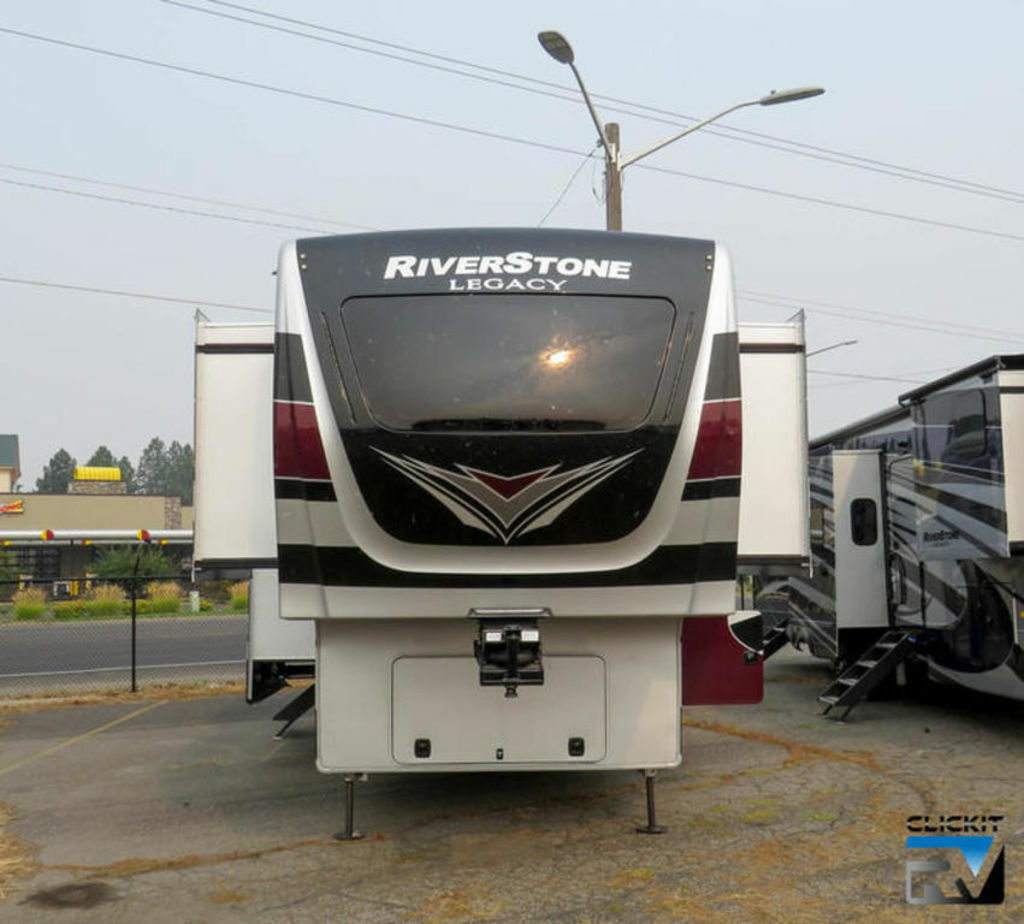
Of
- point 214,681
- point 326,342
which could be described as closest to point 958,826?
point 326,342

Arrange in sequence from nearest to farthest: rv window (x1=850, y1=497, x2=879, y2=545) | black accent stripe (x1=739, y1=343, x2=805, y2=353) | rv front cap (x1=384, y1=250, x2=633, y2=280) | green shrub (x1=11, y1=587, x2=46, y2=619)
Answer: rv front cap (x1=384, y1=250, x2=633, y2=280)
black accent stripe (x1=739, y1=343, x2=805, y2=353)
rv window (x1=850, y1=497, x2=879, y2=545)
green shrub (x1=11, y1=587, x2=46, y2=619)

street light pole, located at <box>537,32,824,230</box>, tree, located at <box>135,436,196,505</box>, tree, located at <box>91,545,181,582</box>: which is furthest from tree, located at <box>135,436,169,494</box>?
street light pole, located at <box>537,32,824,230</box>

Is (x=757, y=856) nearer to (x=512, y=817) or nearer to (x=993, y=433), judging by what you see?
(x=512, y=817)

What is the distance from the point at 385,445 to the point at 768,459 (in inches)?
88.6

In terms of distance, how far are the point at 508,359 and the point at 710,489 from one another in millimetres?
1182

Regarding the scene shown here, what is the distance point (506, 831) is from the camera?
627 cm

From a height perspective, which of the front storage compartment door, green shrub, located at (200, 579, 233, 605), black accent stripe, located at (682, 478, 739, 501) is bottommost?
green shrub, located at (200, 579, 233, 605)

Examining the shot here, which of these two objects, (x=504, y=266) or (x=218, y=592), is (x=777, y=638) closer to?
(x=504, y=266)

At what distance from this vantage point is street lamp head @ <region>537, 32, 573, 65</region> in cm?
1356

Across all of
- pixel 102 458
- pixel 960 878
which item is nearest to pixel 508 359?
pixel 960 878

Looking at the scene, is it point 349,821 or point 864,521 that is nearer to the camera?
point 349,821

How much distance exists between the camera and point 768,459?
6.07 meters

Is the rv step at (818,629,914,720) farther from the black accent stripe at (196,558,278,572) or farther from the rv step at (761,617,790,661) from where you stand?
the black accent stripe at (196,558,278,572)

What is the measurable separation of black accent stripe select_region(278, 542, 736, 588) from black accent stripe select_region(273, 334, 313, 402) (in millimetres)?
743
